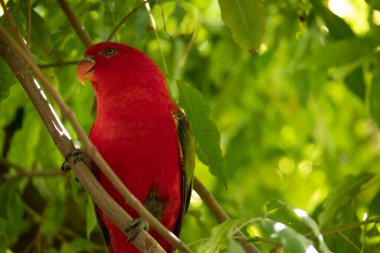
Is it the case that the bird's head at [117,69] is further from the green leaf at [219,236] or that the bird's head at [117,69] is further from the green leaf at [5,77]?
the green leaf at [219,236]

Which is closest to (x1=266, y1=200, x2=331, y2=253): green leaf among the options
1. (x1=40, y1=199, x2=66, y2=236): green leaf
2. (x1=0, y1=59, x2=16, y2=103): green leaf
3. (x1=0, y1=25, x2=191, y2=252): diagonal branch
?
(x1=0, y1=25, x2=191, y2=252): diagonal branch

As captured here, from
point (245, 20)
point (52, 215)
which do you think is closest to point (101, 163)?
point (245, 20)

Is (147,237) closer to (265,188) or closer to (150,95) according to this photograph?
(150,95)

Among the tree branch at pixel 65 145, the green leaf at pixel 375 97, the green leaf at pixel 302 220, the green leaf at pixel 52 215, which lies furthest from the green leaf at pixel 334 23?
the green leaf at pixel 52 215

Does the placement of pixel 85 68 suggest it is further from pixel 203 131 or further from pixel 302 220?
pixel 302 220

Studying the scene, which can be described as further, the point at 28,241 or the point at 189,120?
the point at 28,241

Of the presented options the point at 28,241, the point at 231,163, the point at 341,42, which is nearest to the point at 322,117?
the point at 231,163

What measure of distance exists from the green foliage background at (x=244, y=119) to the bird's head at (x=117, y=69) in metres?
0.12

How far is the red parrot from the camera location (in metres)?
3.18

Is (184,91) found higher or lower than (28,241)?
higher

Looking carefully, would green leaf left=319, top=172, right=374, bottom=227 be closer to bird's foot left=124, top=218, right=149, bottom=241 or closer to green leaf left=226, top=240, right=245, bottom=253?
bird's foot left=124, top=218, right=149, bottom=241

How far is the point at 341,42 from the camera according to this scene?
3273 mm

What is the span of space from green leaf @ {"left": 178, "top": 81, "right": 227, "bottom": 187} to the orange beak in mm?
490

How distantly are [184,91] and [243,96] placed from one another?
7.67 feet
